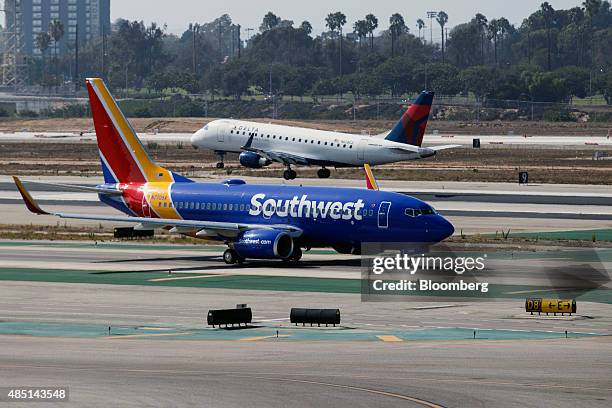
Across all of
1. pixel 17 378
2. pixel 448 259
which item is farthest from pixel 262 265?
pixel 17 378

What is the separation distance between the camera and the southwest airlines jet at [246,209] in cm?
5734

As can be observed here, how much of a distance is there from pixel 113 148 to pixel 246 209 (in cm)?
830

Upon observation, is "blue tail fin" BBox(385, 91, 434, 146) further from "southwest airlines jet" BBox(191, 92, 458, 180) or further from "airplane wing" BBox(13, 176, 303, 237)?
"airplane wing" BBox(13, 176, 303, 237)

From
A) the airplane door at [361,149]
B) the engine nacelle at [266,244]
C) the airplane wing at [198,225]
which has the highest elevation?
the airplane door at [361,149]

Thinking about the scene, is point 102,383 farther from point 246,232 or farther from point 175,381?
point 246,232

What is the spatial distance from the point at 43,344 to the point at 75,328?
382cm

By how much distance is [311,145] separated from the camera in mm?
115688

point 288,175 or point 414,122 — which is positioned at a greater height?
point 414,122

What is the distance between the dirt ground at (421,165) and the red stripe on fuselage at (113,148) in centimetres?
5434

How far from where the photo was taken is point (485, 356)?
3544cm

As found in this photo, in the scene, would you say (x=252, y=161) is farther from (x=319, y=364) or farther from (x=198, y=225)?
(x=319, y=364)

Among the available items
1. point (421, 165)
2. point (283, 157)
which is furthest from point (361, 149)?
point (421, 165)

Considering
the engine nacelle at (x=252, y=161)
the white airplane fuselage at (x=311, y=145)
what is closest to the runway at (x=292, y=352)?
the white airplane fuselage at (x=311, y=145)

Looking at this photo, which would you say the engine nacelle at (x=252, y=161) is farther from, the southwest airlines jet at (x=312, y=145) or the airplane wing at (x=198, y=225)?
the airplane wing at (x=198, y=225)
